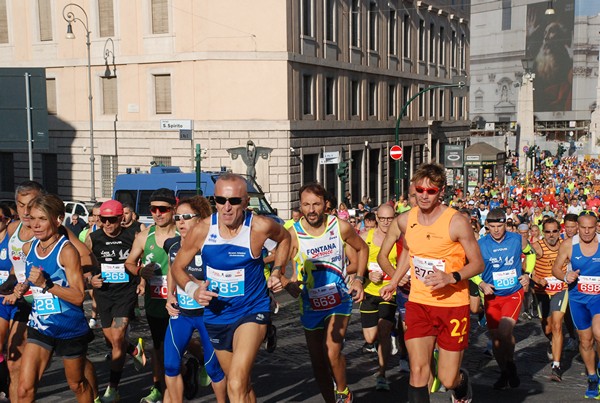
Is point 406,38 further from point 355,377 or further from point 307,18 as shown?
point 355,377

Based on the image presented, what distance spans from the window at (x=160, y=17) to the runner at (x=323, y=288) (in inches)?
1089

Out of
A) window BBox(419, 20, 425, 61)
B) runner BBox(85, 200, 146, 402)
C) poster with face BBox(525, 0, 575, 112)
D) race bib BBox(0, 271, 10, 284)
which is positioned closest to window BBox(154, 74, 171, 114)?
window BBox(419, 20, 425, 61)

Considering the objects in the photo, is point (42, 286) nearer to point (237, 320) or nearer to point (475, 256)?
point (237, 320)

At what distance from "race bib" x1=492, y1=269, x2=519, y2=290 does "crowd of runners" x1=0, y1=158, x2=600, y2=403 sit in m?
0.01

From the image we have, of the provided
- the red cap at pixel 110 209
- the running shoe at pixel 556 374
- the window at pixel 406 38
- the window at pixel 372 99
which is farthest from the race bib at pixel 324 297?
the window at pixel 406 38

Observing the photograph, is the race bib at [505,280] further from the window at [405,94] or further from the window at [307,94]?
the window at [405,94]

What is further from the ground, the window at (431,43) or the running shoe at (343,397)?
A: the window at (431,43)

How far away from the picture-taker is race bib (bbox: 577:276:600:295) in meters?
8.19

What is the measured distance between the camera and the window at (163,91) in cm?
3353

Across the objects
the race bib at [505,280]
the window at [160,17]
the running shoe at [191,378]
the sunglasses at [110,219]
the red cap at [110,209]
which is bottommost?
the running shoe at [191,378]

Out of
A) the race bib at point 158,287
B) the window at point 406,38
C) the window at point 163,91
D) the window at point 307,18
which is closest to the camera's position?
the race bib at point 158,287

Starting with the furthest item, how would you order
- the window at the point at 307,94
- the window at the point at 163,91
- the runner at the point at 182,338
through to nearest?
the window at the point at 307,94
the window at the point at 163,91
the runner at the point at 182,338

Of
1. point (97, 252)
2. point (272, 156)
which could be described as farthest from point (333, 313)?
point (272, 156)

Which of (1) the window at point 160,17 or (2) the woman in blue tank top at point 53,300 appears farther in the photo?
(1) the window at point 160,17
